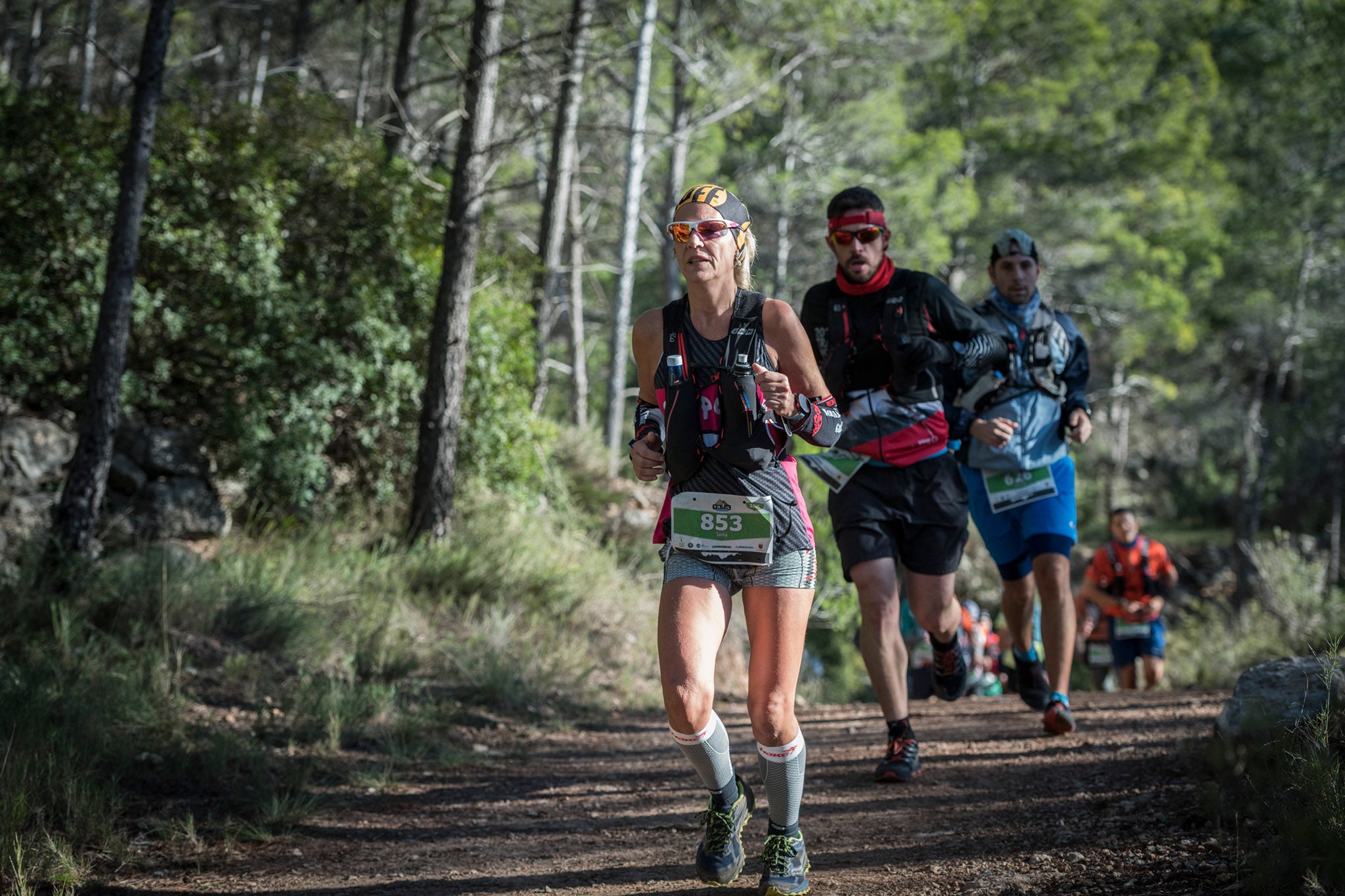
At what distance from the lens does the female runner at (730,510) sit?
10.6ft

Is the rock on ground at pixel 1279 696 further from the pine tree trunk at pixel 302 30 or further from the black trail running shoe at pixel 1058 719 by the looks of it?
the pine tree trunk at pixel 302 30

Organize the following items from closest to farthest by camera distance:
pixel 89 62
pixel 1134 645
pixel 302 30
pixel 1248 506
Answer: pixel 1134 645
pixel 302 30
pixel 89 62
pixel 1248 506

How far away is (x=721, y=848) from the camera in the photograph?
3344mm

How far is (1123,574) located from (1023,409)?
4.81 metres

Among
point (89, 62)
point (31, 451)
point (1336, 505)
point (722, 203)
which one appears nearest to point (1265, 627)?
point (722, 203)

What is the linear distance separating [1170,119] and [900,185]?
478 inches

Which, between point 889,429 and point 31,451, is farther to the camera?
point 31,451

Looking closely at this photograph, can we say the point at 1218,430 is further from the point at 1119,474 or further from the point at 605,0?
the point at 605,0

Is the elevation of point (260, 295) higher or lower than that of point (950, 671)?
Result: higher

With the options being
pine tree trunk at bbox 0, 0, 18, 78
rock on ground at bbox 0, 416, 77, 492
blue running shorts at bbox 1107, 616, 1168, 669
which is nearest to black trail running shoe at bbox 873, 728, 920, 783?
blue running shorts at bbox 1107, 616, 1168, 669

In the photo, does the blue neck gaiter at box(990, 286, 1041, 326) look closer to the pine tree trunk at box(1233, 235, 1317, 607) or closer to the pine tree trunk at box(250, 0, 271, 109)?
the pine tree trunk at box(250, 0, 271, 109)

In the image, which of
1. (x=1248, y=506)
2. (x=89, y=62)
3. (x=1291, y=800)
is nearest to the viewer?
(x=1291, y=800)

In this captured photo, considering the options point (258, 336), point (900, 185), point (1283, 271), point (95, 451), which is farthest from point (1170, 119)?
point (95, 451)

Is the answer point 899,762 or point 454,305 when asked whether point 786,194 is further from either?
point 899,762
